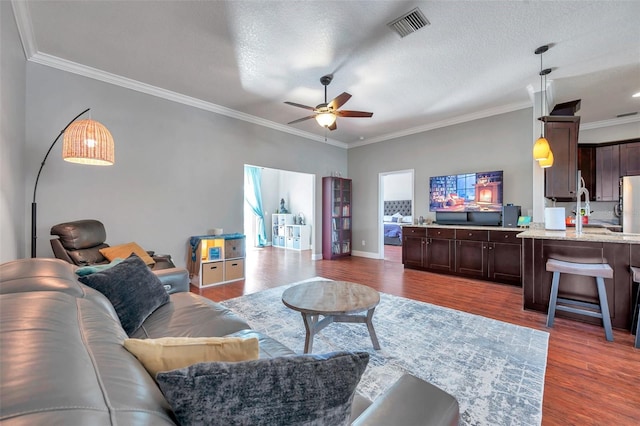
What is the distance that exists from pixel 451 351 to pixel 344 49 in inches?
127

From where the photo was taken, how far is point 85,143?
247 cm

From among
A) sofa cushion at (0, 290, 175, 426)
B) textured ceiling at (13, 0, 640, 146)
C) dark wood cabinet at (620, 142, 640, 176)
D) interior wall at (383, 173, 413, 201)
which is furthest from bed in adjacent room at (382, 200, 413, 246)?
sofa cushion at (0, 290, 175, 426)

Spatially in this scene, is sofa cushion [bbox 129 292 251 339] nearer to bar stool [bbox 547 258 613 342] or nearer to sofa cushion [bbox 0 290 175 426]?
sofa cushion [bbox 0 290 175 426]

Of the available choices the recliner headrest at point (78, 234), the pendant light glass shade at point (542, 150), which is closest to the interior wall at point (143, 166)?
the recliner headrest at point (78, 234)

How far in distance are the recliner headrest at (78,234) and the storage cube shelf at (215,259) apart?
4.36 feet

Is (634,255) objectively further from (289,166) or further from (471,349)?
(289,166)

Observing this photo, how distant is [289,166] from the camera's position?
5820mm

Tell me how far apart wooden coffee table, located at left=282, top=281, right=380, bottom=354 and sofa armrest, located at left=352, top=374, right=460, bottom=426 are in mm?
1036

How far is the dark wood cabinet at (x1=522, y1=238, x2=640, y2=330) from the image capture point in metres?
2.66

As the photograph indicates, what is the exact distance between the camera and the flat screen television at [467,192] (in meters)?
4.72

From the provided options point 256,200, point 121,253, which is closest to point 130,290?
point 121,253

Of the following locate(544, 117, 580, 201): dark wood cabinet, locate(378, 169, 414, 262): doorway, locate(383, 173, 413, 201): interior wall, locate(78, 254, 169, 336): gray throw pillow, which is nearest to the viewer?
locate(78, 254, 169, 336): gray throw pillow

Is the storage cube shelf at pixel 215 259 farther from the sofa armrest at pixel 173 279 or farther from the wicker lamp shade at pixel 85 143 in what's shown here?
the wicker lamp shade at pixel 85 143

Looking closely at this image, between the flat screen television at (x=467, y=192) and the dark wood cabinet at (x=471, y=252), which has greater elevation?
the flat screen television at (x=467, y=192)
